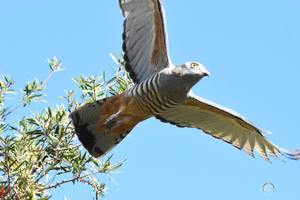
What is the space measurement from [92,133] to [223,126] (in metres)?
2.35

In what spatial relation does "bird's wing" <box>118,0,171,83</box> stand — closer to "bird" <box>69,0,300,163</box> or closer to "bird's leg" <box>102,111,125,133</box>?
"bird" <box>69,0,300,163</box>

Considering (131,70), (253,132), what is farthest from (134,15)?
(253,132)

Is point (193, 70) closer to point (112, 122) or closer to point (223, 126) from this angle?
point (112, 122)

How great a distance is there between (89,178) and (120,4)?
2.56 meters

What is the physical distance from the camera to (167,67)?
19.2 ft

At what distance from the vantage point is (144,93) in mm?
5738

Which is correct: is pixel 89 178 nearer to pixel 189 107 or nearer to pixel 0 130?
pixel 0 130

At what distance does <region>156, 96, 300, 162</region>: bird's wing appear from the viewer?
267 inches

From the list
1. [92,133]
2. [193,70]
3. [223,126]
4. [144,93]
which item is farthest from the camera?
[223,126]

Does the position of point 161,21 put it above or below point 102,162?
above

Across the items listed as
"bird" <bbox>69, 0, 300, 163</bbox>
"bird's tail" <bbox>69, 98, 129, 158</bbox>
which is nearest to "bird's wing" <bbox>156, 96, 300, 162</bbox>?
"bird" <bbox>69, 0, 300, 163</bbox>

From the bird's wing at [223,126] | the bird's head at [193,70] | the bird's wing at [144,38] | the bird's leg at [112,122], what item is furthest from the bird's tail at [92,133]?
the bird's head at [193,70]

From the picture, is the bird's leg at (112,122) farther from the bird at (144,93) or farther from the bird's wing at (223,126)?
the bird's wing at (223,126)

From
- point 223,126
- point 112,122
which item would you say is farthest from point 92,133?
point 223,126
